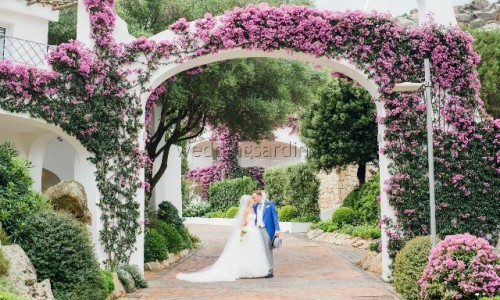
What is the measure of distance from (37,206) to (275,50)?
5.65m

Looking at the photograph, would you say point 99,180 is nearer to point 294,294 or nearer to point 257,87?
point 294,294

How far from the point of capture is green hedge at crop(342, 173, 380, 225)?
1962 cm

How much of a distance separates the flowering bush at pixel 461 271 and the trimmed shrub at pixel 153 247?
6.71m

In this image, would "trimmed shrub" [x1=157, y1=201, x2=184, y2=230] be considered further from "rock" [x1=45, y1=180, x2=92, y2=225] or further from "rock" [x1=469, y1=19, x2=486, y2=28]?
"rock" [x1=469, y1=19, x2=486, y2=28]

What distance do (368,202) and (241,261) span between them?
7.94 m

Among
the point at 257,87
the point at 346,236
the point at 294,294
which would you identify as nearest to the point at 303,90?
the point at 257,87

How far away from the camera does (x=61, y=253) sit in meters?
8.62

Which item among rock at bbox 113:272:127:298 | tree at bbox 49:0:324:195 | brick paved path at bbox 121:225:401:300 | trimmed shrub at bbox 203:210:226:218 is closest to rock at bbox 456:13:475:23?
trimmed shrub at bbox 203:210:226:218

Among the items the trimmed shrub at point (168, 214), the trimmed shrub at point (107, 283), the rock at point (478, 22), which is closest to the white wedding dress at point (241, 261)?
the trimmed shrub at point (107, 283)

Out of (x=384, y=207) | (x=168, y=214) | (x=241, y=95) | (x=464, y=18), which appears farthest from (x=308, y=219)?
(x=464, y=18)

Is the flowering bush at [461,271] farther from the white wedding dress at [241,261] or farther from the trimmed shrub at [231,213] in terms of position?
the trimmed shrub at [231,213]

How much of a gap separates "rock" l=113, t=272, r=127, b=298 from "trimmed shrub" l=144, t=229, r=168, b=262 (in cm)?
308

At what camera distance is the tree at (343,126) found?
2011cm

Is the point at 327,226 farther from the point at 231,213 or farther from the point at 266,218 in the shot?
the point at 231,213
